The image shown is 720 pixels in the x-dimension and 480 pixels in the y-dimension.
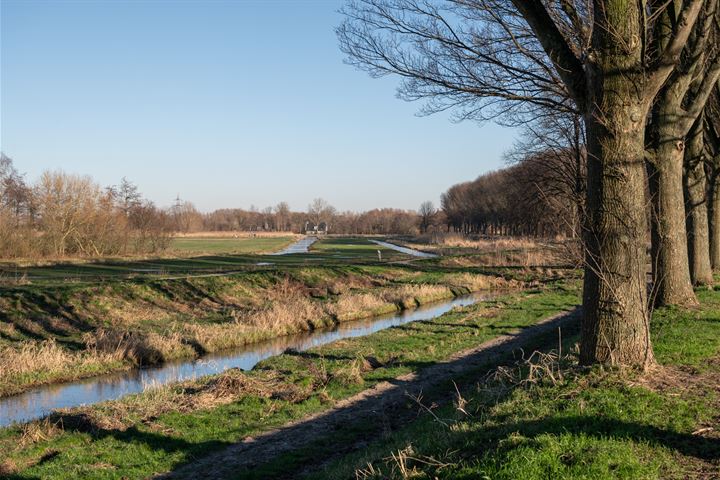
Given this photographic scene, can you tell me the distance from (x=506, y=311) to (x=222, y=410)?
544 inches

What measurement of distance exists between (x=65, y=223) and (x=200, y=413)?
46.8 m

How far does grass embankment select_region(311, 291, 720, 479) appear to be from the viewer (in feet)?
17.5

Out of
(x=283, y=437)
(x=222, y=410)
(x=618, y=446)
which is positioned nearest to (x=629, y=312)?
(x=618, y=446)

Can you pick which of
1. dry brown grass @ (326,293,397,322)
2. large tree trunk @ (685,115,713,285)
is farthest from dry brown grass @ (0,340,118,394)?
large tree trunk @ (685,115,713,285)

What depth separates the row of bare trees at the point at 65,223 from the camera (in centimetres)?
4803

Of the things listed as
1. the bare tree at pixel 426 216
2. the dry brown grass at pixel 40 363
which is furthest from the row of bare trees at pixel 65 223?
the bare tree at pixel 426 216

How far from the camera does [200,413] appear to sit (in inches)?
450

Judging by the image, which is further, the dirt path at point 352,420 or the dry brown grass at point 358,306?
the dry brown grass at point 358,306

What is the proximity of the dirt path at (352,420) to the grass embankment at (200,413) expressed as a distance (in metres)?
0.30

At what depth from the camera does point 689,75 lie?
40.2 feet

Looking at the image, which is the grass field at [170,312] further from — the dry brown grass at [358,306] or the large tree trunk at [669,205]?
the large tree trunk at [669,205]

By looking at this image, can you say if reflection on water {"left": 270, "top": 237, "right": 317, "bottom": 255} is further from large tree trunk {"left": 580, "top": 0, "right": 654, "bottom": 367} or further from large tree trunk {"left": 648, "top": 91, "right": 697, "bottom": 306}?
large tree trunk {"left": 580, "top": 0, "right": 654, "bottom": 367}

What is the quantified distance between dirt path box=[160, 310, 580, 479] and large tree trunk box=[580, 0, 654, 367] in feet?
12.6

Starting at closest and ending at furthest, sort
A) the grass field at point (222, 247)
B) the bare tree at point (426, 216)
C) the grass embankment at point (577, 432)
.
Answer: the grass embankment at point (577, 432) → the grass field at point (222, 247) → the bare tree at point (426, 216)
